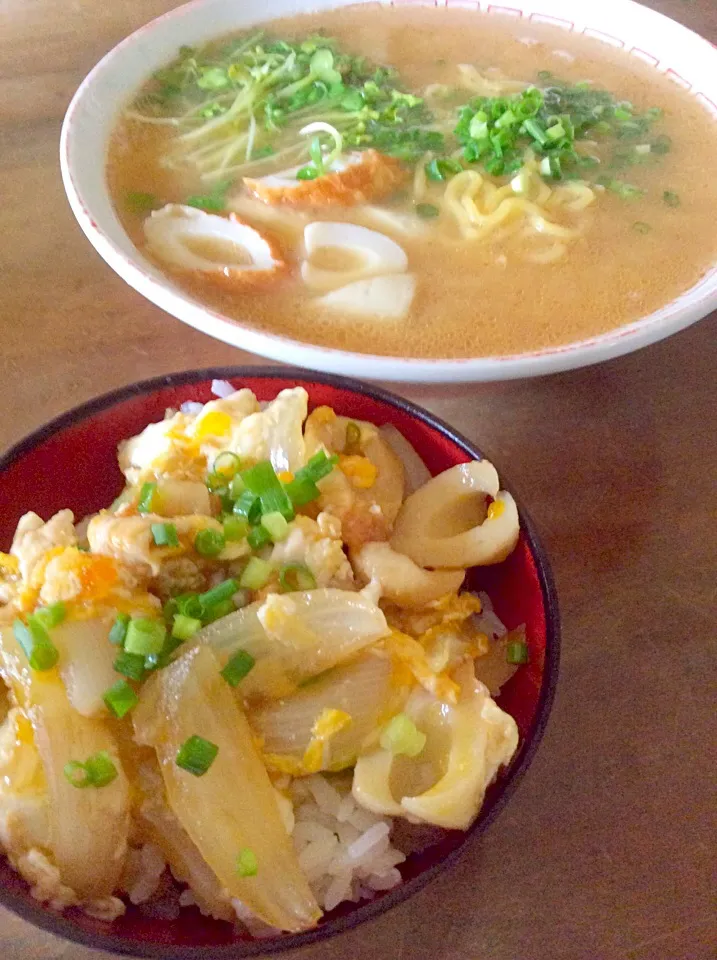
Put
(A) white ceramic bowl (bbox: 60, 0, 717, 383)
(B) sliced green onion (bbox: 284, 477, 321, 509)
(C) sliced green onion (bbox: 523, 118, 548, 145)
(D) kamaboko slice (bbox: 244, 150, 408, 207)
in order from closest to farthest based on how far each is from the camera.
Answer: (B) sliced green onion (bbox: 284, 477, 321, 509) → (A) white ceramic bowl (bbox: 60, 0, 717, 383) → (D) kamaboko slice (bbox: 244, 150, 408, 207) → (C) sliced green onion (bbox: 523, 118, 548, 145)

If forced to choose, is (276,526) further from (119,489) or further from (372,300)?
(372,300)

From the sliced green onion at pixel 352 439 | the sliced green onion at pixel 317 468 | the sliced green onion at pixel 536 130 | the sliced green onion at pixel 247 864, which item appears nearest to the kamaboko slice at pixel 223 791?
the sliced green onion at pixel 247 864

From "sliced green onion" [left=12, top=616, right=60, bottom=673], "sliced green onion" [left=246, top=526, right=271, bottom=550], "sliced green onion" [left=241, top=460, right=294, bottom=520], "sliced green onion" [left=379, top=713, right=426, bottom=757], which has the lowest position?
"sliced green onion" [left=379, top=713, right=426, bottom=757]

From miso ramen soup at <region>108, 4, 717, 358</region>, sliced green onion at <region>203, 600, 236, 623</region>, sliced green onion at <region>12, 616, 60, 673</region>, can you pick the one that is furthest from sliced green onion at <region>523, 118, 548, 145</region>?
sliced green onion at <region>12, 616, 60, 673</region>

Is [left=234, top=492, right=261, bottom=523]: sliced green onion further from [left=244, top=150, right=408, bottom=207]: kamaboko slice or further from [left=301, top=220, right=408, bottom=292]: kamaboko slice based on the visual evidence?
[left=244, top=150, right=408, bottom=207]: kamaboko slice

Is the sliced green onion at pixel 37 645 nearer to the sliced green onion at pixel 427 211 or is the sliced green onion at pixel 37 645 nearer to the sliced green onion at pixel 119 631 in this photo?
the sliced green onion at pixel 119 631

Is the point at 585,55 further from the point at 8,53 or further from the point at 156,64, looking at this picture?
the point at 8,53
